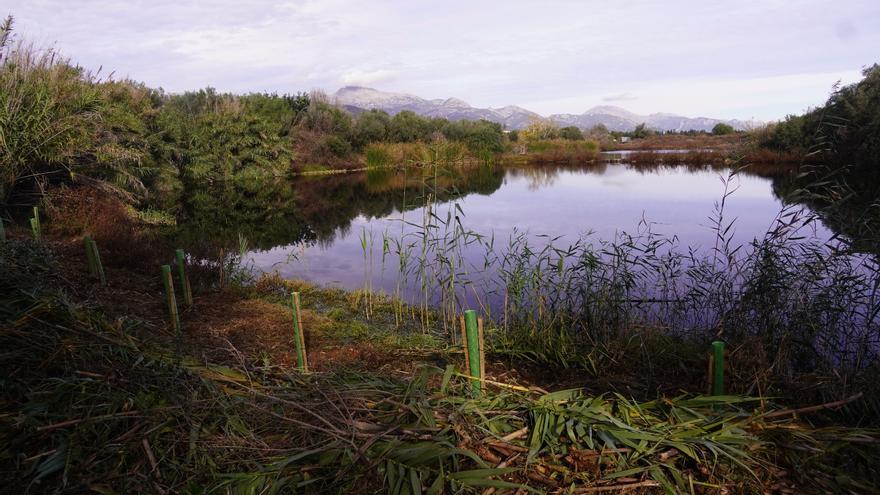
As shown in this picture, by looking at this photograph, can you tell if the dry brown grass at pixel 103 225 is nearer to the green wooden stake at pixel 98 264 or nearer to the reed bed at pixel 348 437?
the green wooden stake at pixel 98 264

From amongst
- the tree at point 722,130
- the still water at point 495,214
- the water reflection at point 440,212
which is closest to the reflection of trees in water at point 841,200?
the still water at point 495,214

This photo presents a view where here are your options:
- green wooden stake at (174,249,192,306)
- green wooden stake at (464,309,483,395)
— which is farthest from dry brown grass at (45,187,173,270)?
green wooden stake at (464,309,483,395)

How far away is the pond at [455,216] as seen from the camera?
809 centimetres

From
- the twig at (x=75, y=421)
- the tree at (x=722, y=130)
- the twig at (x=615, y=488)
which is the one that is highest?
the tree at (x=722, y=130)

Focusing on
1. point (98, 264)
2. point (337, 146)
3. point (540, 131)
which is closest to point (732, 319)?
point (98, 264)

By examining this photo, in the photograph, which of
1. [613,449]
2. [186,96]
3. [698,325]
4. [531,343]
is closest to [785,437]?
[613,449]

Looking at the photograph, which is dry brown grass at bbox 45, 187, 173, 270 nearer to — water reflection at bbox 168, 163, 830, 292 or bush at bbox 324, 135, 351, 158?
water reflection at bbox 168, 163, 830, 292

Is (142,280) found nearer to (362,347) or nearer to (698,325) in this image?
(362,347)

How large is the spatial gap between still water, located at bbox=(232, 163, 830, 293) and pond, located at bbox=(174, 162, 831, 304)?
0.10ft

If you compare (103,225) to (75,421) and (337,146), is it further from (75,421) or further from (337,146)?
(337,146)

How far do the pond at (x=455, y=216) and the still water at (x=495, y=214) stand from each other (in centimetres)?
3

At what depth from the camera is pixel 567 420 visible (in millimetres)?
1999

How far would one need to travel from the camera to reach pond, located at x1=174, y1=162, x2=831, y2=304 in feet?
26.6

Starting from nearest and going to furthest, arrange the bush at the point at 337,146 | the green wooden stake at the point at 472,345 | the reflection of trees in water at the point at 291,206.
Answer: the green wooden stake at the point at 472,345 < the reflection of trees in water at the point at 291,206 < the bush at the point at 337,146
